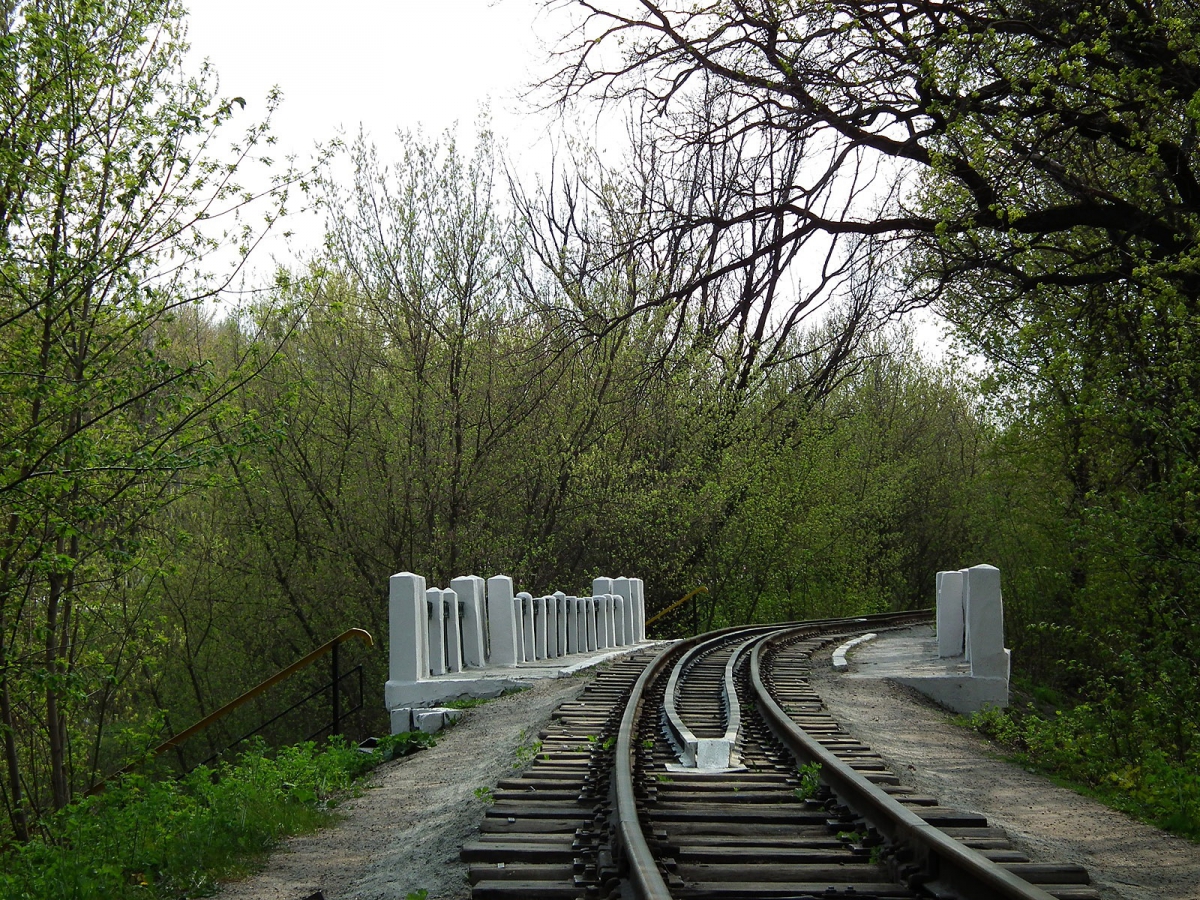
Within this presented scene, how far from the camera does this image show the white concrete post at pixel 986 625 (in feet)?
42.5

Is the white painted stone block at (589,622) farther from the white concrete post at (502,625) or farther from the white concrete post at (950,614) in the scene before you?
the white concrete post at (950,614)

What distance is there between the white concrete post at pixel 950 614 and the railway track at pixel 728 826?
7.88 meters

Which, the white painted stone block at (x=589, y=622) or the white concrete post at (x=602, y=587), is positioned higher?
the white concrete post at (x=602, y=587)

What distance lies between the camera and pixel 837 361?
38.5 metres

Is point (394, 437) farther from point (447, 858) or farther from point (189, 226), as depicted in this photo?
point (447, 858)

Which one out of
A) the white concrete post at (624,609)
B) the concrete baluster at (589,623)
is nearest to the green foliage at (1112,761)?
the concrete baluster at (589,623)

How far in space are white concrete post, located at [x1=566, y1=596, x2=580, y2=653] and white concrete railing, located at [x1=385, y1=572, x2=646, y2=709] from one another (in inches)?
0.6

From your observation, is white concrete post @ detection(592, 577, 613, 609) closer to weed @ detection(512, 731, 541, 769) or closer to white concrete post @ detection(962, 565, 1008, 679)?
white concrete post @ detection(962, 565, 1008, 679)

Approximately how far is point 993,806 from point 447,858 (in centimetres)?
365

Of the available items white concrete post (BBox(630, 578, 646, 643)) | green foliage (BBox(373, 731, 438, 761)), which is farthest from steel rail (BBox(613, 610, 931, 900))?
white concrete post (BBox(630, 578, 646, 643))

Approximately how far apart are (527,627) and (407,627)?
3.75m

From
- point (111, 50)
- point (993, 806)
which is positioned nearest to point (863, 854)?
point (993, 806)

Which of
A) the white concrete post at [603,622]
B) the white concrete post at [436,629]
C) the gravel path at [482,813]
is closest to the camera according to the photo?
the gravel path at [482,813]

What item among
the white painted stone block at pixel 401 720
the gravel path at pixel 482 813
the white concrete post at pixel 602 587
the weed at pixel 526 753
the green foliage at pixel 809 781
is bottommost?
the white painted stone block at pixel 401 720
